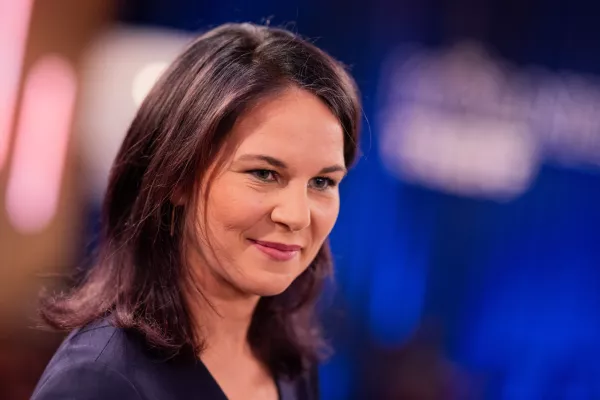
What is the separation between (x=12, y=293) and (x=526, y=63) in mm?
3088

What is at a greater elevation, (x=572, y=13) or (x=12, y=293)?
(x=572, y=13)

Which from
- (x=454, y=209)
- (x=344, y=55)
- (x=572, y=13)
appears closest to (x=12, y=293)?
(x=344, y=55)

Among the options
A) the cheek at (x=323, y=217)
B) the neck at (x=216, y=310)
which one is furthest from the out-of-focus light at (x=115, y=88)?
the cheek at (x=323, y=217)

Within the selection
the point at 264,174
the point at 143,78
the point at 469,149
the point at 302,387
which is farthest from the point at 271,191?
the point at 469,149

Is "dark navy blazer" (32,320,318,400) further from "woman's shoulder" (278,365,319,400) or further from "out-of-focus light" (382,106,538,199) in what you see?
"out-of-focus light" (382,106,538,199)

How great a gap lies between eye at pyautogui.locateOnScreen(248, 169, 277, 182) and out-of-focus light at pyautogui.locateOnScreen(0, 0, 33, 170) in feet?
8.76

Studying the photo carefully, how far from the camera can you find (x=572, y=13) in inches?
146

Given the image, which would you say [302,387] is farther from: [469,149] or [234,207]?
[469,149]

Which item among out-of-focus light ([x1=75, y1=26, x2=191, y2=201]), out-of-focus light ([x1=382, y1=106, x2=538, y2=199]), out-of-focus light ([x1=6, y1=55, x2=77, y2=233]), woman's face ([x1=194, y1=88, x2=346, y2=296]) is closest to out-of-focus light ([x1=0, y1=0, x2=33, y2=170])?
out-of-focus light ([x1=6, y1=55, x2=77, y2=233])

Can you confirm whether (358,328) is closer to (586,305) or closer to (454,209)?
(454,209)

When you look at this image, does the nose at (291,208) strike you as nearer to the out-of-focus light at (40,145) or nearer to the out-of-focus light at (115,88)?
the out-of-focus light at (115,88)

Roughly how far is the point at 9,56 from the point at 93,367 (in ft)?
9.44

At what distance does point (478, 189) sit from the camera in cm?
372

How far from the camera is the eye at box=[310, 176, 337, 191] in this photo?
48.6 inches
